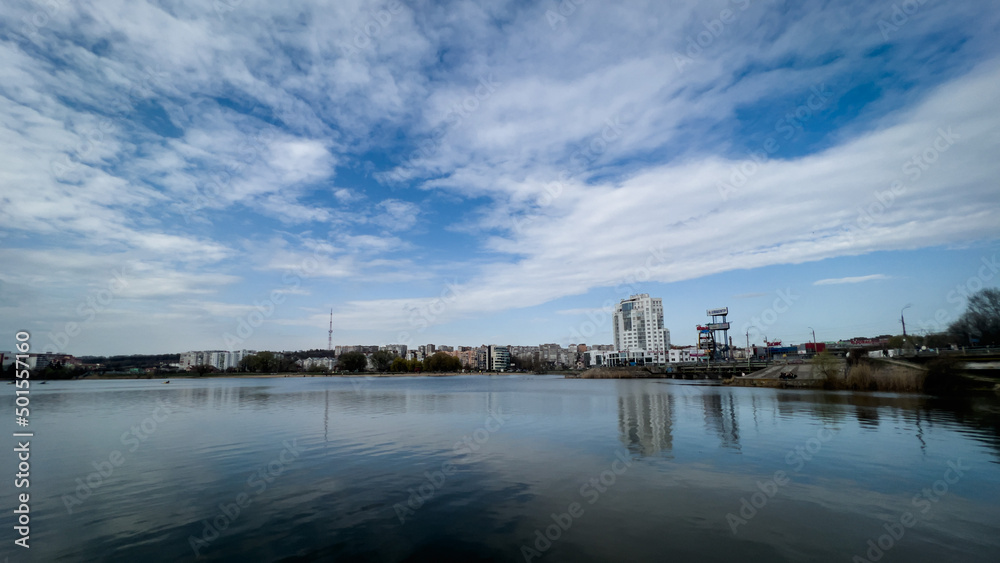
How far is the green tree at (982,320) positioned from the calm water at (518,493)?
267 feet

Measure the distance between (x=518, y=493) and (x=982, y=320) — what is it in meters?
118

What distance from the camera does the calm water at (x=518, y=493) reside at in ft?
33.0

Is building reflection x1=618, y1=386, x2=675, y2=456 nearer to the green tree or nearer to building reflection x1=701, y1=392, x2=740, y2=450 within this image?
building reflection x1=701, y1=392, x2=740, y2=450

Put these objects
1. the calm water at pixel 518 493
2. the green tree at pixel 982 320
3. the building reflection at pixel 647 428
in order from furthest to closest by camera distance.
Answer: the green tree at pixel 982 320
the building reflection at pixel 647 428
the calm water at pixel 518 493

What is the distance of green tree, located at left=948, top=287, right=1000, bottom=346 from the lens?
81456 millimetres

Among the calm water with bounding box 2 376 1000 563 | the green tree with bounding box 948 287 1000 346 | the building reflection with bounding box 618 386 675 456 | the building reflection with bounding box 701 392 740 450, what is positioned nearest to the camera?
the calm water with bounding box 2 376 1000 563

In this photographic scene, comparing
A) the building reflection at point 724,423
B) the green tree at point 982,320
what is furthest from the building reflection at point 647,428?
the green tree at point 982,320

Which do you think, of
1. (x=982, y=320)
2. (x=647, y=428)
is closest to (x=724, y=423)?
(x=647, y=428)

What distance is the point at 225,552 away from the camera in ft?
31.8

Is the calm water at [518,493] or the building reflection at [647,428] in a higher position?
the calm water at [518,493]

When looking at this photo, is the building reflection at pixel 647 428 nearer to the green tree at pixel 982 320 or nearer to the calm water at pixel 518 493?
the calm water at pixel 518 493

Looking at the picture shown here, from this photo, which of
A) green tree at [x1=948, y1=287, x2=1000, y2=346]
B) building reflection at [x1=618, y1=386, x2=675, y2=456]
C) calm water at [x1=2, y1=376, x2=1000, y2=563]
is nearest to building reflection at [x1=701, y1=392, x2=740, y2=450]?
calm water at [x1=2, y1=376, x2=1000, y2=563]

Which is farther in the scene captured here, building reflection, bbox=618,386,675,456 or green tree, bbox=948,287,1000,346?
green tree, bbox=948,287,1000,346

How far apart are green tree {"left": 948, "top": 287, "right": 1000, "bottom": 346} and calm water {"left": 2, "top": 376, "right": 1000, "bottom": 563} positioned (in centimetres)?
8149
